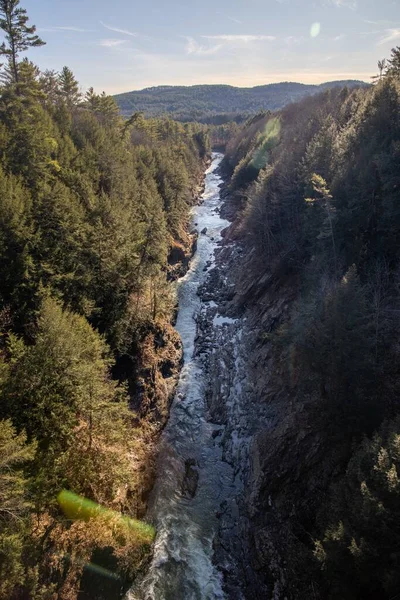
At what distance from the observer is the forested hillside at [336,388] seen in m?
12.3

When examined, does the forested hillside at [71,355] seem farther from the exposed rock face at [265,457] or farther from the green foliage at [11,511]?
the exposed rock face at [265,457]

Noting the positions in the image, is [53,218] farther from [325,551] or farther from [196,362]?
[325,551]

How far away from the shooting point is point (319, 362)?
18.3 metres

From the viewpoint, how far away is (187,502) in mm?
21172

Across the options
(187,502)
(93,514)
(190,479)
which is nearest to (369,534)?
(187,502)

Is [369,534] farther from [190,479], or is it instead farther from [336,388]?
[190,479]

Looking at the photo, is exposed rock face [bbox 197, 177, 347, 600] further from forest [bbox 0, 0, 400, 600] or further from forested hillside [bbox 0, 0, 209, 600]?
forested hillside [bbox 0, 0, 209, 600]

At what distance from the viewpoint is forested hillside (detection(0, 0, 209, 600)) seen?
14.7 m

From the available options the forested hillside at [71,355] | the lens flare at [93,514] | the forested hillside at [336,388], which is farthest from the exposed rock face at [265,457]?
the forested hillside at [71,355]

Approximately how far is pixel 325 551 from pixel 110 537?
1045 centimetres

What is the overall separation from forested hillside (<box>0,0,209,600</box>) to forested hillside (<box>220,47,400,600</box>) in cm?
759

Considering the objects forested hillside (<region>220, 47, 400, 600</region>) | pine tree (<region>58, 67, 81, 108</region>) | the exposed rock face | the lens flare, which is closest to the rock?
the exposed rock face

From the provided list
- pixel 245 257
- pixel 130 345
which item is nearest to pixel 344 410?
pixel 130 345

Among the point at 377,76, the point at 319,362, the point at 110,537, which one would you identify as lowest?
the point at 110,537
